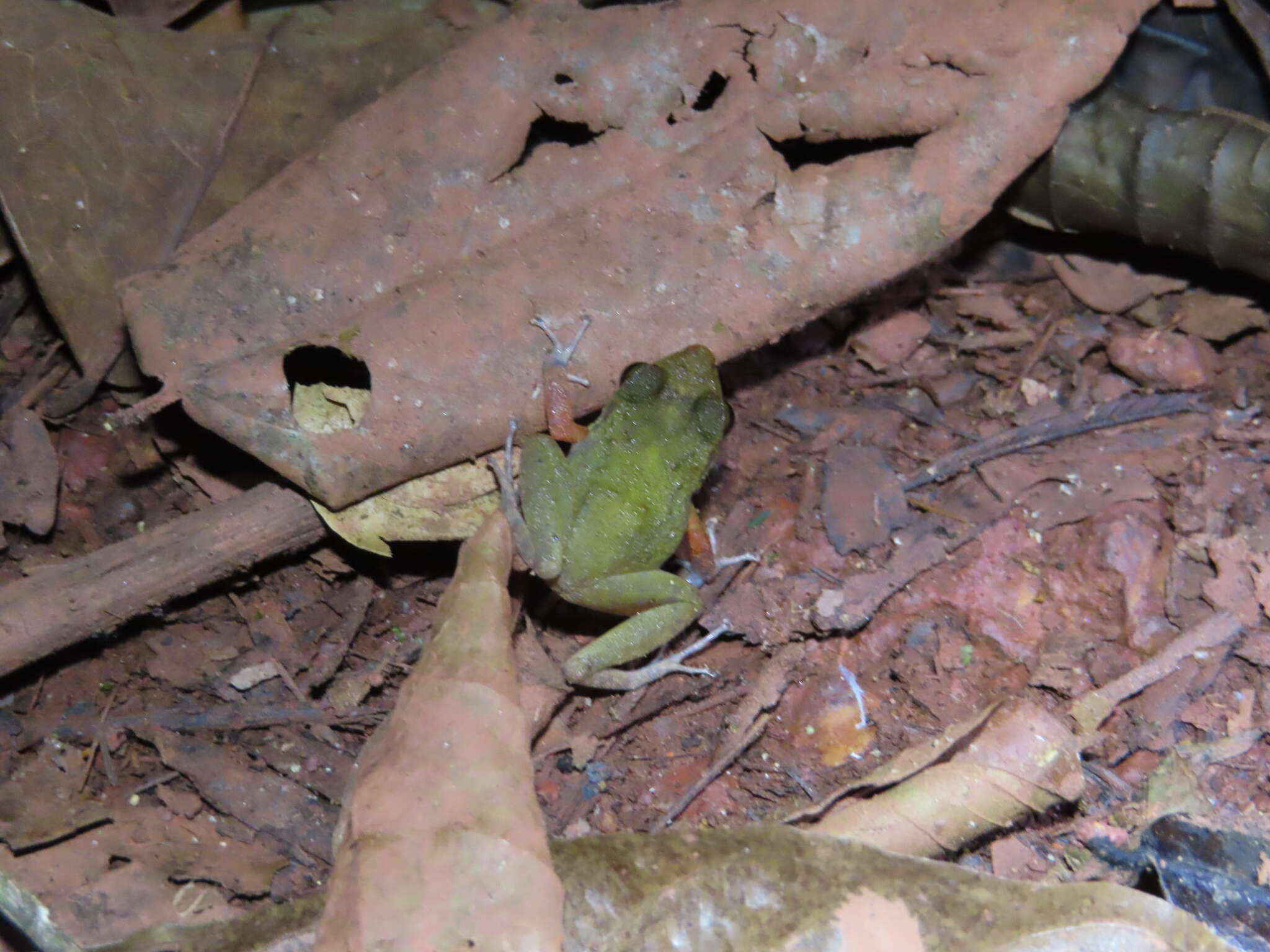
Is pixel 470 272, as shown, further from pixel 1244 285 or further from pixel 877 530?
pixel 1244 285

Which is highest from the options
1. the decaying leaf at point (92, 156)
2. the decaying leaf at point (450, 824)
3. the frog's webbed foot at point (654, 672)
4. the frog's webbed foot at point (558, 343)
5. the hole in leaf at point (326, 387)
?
the decaying leaf at point (92, 156)

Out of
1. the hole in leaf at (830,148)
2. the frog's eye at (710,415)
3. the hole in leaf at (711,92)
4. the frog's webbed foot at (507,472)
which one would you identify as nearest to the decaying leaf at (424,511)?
the frog's webbed foot at (507,472)

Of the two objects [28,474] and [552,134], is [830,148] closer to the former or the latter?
[552,134]

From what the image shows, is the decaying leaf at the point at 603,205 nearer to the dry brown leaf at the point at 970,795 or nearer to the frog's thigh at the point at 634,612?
the frog's thigh at the point at 634,612

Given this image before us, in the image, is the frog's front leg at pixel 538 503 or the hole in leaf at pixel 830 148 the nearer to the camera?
the frog's front leg at pixel 538 503

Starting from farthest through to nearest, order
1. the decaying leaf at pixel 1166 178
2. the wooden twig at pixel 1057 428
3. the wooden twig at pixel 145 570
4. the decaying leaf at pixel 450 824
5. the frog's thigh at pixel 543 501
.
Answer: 1. the wooden twig at pixel 1057 428
2. the decaying leaf at pixel 1166 178
3. the frog's thigh at pixel 543 501
4. the wooden twig at pixel 145 570
5. the decaying leaf at pixel 450 824

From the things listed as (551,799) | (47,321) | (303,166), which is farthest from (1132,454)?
(47,321)

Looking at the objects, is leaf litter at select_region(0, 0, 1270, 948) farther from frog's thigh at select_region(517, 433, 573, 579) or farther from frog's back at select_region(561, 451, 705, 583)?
frog's thigh at select_region(517, 433, 573, 579)
